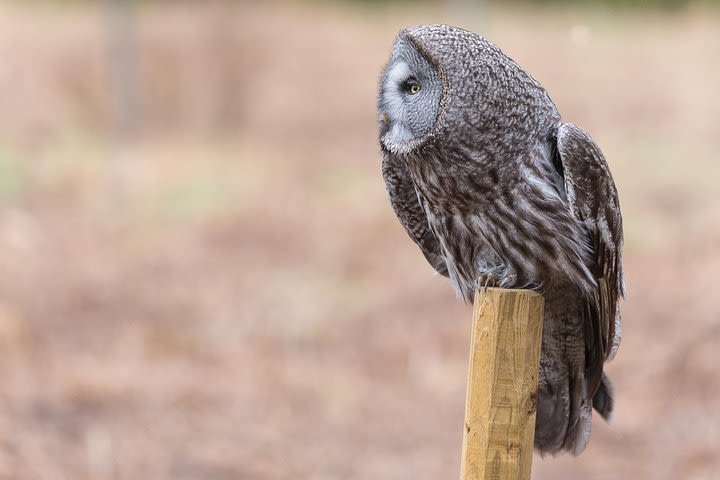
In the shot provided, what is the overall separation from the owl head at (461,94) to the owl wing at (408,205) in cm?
17

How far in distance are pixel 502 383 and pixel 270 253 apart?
231 inches

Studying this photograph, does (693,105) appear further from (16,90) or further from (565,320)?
(565,320)

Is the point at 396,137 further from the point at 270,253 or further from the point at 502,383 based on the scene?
the point at 270,253

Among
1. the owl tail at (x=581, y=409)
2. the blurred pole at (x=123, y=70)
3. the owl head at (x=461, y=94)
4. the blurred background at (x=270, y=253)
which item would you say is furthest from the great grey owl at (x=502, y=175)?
the blurred pole at (x=123, y=70)

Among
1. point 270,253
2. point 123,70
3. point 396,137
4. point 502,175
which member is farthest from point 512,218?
point 123,70

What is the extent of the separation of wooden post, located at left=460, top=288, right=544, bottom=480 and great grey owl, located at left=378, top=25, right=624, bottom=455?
0.25 m

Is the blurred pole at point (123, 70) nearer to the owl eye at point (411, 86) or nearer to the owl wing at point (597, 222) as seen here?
the owl eye at point (411, 86)

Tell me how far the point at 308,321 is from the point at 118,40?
5.73 m

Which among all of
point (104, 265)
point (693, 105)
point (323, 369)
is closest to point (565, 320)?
point (323, 369)

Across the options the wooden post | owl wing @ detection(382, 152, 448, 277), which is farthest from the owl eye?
the wooden post

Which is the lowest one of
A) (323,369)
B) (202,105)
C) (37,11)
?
(323,369)

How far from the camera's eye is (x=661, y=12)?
42.6ft

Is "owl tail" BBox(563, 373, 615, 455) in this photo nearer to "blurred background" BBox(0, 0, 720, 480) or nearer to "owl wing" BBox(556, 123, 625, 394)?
"owl wing" BBox(556, 123, 625, 394)

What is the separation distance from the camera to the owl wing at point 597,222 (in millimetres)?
2357
